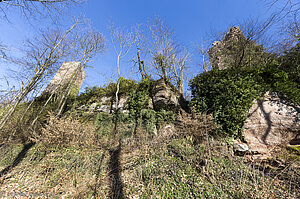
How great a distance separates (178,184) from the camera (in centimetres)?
312

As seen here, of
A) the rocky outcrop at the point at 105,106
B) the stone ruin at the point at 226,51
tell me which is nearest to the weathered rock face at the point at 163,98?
the rocky outcrop at the point at 105,106

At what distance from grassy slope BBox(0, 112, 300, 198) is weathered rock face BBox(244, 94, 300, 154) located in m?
1.04

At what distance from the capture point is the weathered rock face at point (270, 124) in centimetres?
423

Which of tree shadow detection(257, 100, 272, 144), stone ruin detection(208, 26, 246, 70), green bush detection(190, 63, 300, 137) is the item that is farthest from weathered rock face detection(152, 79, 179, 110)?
stone ruin detection(208, 26, 246, 70)

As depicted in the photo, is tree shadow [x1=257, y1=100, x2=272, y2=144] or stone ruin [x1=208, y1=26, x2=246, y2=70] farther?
stone ruin [x1=208, y1=26, x2=246, y2=70]

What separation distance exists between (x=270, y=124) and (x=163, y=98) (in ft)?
15.6

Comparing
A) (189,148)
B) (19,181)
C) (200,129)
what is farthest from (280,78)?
(19,181)

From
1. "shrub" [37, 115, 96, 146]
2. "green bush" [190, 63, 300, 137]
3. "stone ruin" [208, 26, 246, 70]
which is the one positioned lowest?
"shrub" [37, 115, 96, 146]

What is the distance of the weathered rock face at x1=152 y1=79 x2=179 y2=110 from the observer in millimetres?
Answer: 6602

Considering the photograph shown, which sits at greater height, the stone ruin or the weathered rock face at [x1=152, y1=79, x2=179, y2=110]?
the stone ruin

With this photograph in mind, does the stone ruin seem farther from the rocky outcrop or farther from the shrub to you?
the shrub

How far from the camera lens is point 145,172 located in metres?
3.46

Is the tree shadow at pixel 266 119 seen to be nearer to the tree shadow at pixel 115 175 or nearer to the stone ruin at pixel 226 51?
the stone ruin at pixel 226 51

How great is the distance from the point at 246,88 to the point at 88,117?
8721mm
